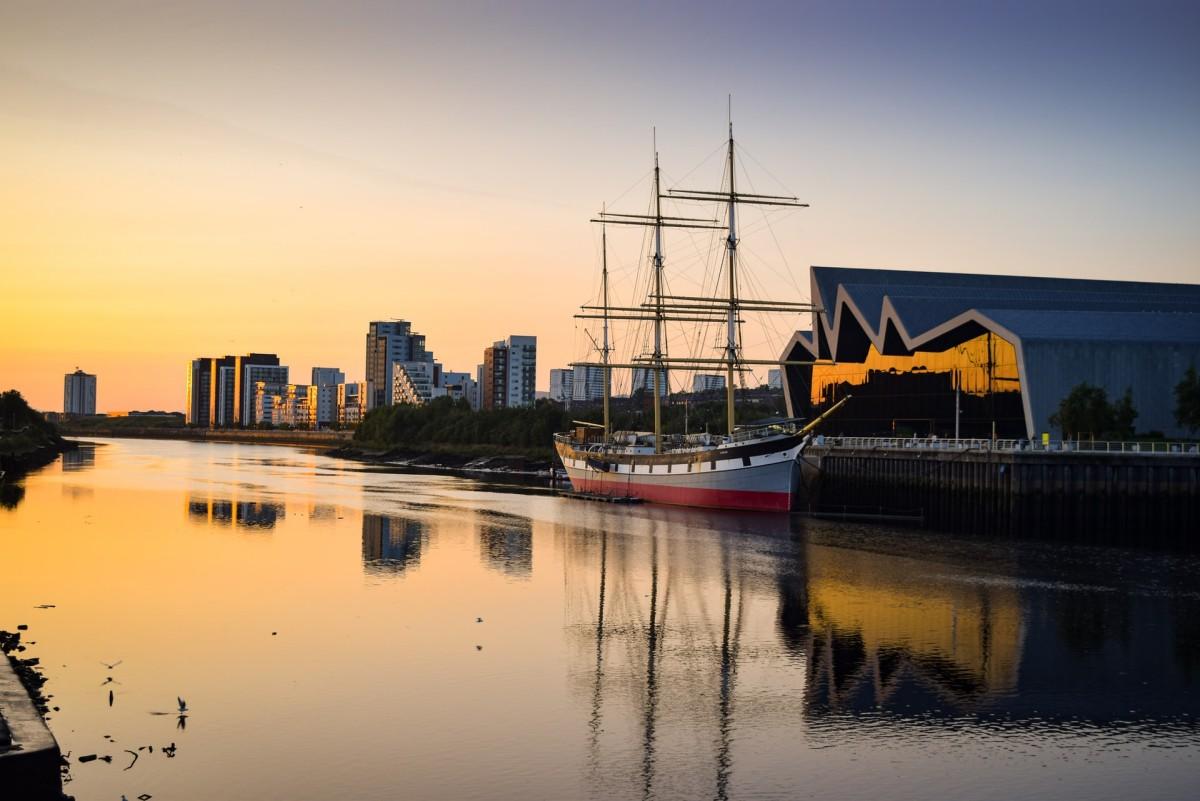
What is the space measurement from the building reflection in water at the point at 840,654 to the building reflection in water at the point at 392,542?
777 cm

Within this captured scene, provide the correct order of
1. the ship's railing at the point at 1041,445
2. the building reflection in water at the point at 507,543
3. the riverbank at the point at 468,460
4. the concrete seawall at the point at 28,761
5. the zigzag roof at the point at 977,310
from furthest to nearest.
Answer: the riverbank at the point at 468,460, the zigzag roof at the point at 977,310, the ship's railing at the point at 1041,445, the building reflection in water at the point at 507,543, the concrete seawall at the point at 28,761

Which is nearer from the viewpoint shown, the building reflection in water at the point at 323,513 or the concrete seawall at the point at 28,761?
the concrete seawall at the point at 28,761

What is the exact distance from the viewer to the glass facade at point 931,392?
264 feet

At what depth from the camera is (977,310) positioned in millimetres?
83438

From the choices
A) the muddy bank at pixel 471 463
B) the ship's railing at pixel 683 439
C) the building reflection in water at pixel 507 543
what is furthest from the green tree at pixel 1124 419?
the muddy bank at pixel 471 463

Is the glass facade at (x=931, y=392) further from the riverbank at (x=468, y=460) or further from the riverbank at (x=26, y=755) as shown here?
the riverbank at (x=26, y=755)

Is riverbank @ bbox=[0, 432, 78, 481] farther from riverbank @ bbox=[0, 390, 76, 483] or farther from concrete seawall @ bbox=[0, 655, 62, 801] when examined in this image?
concrete seawall @ bbox=[0, 655, 62, 801]

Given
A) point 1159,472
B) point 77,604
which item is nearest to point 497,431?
point 1159,472

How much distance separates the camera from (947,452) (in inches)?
2744

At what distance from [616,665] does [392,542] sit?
30183 millimetres

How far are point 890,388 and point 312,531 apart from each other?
157 ft

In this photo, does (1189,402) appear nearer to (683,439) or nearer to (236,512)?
(683,439)

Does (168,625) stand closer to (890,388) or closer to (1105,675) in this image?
(1105,675)

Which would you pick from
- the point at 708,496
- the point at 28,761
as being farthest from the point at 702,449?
the point at 28,761
